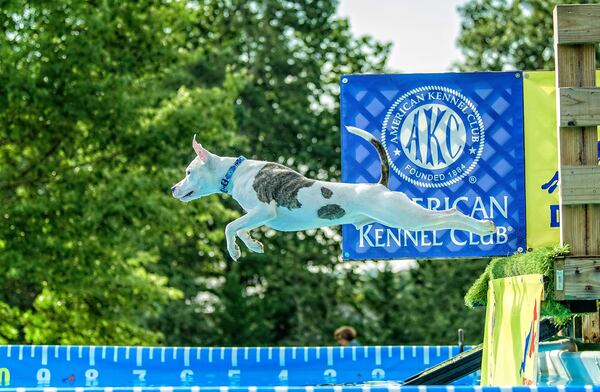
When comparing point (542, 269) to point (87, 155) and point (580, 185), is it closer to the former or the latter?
point (580, 185)

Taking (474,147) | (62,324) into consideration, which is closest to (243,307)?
(62,324)

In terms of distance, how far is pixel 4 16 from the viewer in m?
16.9

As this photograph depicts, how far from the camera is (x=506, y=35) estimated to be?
30.8 metres

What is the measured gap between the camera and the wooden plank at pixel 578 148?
16.8ft

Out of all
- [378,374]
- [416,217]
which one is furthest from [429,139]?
[416,217]

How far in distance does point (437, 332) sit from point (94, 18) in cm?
1339

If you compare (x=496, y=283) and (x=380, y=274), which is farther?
(x=380, y=274)

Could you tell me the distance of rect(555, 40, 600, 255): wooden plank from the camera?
5133 mm

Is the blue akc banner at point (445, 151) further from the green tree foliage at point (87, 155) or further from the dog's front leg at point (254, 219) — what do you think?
the green tree foliage at point (87, 155)

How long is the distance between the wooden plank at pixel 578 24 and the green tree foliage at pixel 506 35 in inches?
960

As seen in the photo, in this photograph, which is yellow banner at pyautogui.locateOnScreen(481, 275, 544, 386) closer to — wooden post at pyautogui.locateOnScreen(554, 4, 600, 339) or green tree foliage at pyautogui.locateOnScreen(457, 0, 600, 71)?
wooden post at pyautogui.locateOnScreen(554, 4, 600, 339)

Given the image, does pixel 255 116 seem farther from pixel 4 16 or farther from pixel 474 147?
pixel 474 147

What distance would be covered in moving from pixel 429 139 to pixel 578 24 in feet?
5.00

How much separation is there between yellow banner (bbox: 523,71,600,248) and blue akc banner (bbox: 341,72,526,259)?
0.26 feet
